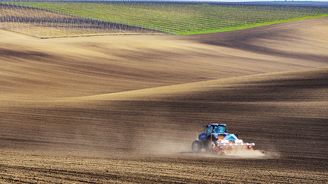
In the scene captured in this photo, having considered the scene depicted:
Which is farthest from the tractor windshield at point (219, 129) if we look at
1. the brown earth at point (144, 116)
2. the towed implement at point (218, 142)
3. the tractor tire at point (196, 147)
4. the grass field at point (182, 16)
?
the grass field at point (182, 16)

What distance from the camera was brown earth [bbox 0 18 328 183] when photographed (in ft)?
59.6

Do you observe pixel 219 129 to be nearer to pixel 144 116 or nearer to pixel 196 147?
pixel 196 147

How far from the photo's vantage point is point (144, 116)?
31.9 meters

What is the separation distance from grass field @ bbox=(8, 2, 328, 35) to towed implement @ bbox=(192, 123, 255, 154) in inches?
2785

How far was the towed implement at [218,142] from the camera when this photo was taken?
A: 22906 mm

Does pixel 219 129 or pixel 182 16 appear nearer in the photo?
pixel 219 129

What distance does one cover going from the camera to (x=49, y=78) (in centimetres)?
5062

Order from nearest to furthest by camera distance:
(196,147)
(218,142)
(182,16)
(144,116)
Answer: (218,142), (196,147), (144,116), (182,16)

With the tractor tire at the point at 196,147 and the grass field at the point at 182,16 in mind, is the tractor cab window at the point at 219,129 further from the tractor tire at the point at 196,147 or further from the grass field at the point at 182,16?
the grass field at the point at 182,16

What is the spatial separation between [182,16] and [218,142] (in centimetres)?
9378

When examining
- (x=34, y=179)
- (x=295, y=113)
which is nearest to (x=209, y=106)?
(x=295, y=113)

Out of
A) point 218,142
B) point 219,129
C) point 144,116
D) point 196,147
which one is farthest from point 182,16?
point 218,142

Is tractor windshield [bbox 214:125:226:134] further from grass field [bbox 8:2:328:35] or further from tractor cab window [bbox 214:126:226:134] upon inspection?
grass field [bbox 8:2:328:35]

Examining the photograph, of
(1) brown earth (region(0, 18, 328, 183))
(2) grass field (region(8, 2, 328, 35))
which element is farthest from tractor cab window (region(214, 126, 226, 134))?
(2) grass field (region(8, 2, 328, 35))
